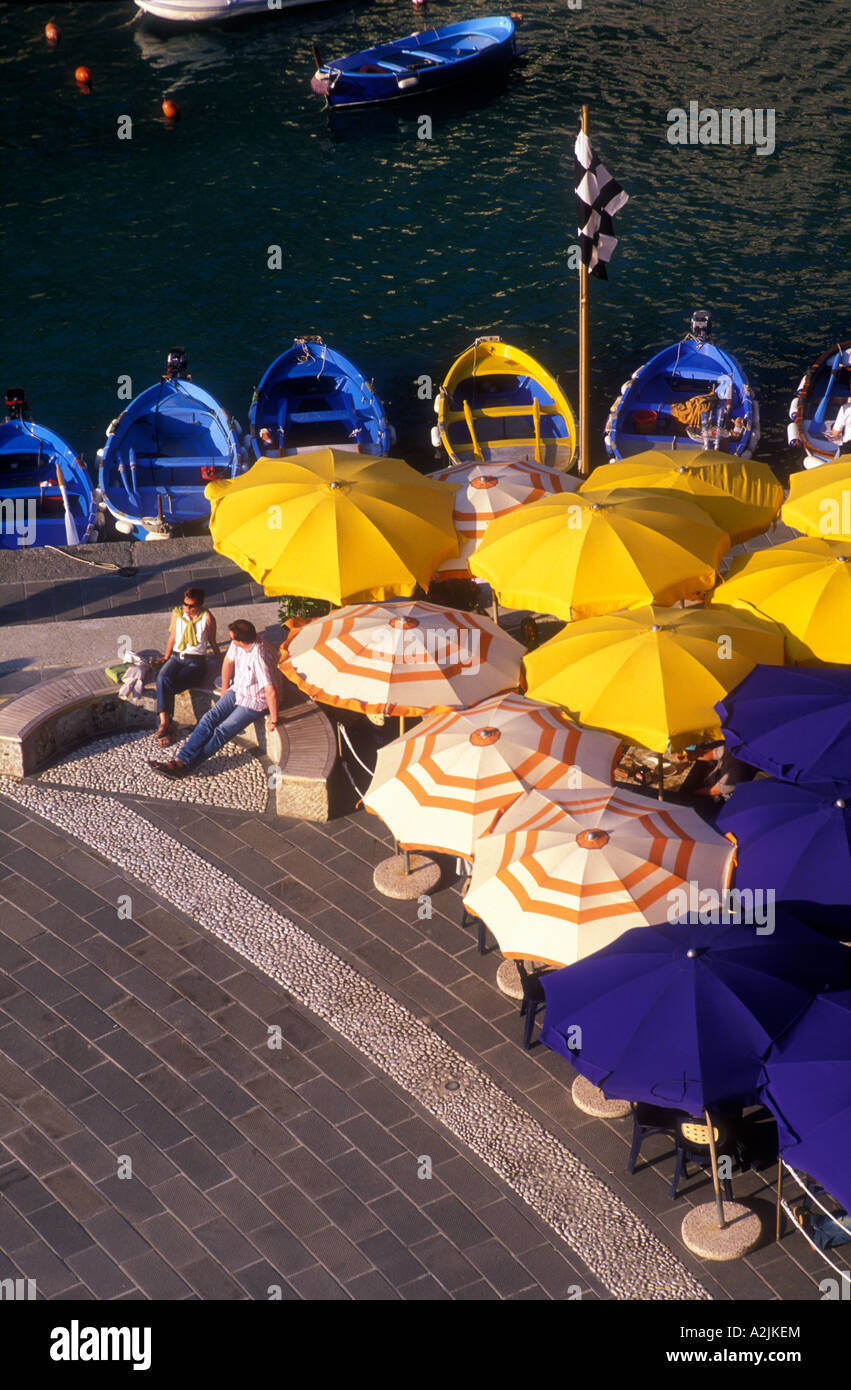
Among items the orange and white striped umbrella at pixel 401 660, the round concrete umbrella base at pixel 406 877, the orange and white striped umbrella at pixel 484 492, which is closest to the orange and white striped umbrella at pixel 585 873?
the round concrete umbrella base at pixel 406 877

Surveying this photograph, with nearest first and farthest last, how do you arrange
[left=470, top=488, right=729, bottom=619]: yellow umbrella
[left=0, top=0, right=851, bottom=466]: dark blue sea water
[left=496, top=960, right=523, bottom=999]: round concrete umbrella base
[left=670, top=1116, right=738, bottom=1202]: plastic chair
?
[left=670, top=1116, right=738, bottom=1202]: plastic chair < [left=496, top=960, right=523, bottom=999]: round concrete umbrella base < [left=470, top=488, right=729, bottom=619]: yellow umbrella < [left=0, top=0, right=851, bottom=466]: dark blue sea water

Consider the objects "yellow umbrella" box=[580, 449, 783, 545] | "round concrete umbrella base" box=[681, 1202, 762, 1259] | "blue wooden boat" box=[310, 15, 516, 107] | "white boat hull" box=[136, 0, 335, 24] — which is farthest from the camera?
"white boat hull" box=[136, 0, 335, 24]

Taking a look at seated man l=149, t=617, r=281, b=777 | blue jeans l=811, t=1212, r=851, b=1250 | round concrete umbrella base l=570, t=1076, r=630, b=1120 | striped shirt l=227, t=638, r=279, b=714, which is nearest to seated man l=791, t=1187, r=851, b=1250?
blue jeans l=811, t=1212, r=851, b=1250

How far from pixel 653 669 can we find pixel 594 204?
8218 millimetres

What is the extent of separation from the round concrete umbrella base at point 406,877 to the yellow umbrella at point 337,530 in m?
2.79

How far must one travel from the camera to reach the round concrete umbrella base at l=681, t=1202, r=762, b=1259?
11133 millimetres

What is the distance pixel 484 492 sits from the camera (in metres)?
17.4

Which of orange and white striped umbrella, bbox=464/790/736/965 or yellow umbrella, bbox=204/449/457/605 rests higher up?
yellow umbrella, bbox=204/449/457/605

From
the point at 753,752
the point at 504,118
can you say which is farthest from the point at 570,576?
the point at 504,118

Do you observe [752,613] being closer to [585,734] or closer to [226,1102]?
[585,734]

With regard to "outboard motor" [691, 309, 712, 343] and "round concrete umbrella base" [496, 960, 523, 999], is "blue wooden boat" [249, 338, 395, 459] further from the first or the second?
"round concrete umbrella base" [496, 960, 523, 999]

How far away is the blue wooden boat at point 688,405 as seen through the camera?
2377 cm

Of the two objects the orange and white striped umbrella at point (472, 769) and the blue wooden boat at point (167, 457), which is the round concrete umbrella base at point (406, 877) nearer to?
the orange and white striped umbrella at point (472, 769)

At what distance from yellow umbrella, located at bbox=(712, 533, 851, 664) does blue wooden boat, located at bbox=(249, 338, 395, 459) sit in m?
10.0
